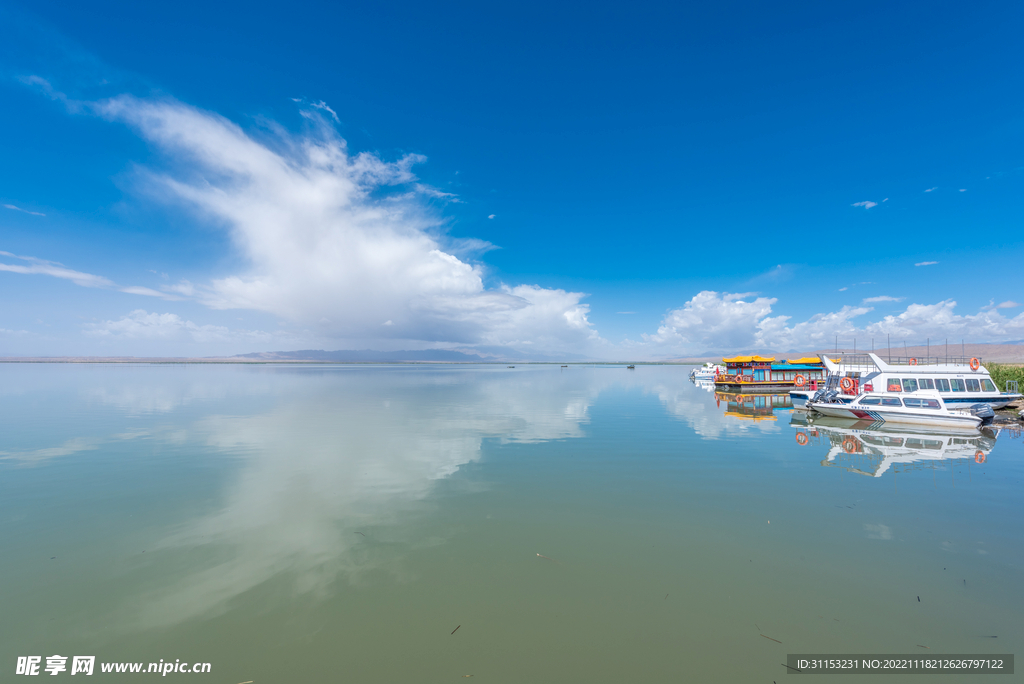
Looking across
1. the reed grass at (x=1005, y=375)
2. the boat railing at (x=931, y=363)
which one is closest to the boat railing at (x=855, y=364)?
the boat railing at (x=931, y=363)

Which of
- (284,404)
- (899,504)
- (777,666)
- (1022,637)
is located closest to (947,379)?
(899,504)

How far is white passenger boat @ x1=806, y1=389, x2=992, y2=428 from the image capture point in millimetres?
25906

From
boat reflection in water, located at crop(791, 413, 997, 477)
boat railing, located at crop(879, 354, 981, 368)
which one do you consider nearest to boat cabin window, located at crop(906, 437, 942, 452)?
boat reflection in water, located at crop(791, 413, 997, 477)

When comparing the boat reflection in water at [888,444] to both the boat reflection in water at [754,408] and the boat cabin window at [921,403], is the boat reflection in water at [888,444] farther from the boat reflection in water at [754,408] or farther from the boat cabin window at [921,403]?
the boat reflection in water at [754,408]

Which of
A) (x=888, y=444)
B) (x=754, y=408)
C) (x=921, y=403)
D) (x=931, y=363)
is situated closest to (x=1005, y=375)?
(x=931, y=363)

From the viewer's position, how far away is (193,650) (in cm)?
625

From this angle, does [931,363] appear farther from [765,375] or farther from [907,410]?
[765,375]

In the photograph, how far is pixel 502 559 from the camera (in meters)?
8.93

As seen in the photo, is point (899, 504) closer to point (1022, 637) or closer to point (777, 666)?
point (1022, 637)

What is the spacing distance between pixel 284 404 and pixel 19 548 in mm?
31111

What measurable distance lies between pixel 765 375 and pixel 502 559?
206 feet

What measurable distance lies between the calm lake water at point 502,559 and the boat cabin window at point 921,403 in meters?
8.94

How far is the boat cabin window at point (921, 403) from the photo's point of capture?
27.1 metres

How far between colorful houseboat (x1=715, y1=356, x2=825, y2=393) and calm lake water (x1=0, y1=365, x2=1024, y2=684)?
39141 millimetres
